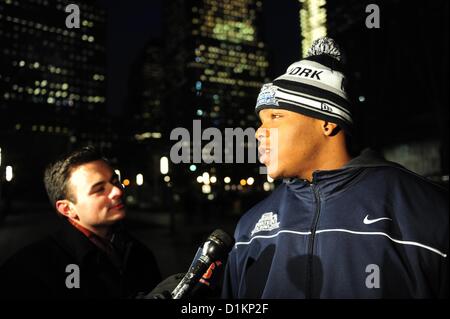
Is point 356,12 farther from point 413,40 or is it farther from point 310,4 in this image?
point 310,4

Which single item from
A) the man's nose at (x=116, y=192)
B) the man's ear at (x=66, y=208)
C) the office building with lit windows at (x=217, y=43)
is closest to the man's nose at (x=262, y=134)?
the man's nose at (x=116, y=192)

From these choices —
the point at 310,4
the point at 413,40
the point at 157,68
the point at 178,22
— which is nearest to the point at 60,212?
the point at 413,40

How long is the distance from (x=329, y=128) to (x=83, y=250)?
1962mm

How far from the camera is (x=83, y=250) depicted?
2.68m

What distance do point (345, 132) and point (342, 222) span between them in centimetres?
56

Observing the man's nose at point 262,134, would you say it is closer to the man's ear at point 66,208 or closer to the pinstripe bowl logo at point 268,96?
the pinstripe bowl logo at point 268,96

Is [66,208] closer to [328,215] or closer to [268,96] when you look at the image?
[268,96]

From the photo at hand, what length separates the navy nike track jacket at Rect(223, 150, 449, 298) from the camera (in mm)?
1751

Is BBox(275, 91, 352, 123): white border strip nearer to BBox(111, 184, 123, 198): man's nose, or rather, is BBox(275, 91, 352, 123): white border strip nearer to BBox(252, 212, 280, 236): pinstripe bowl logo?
BBox(252, 212, 280, 236): pinstripe bowl logo

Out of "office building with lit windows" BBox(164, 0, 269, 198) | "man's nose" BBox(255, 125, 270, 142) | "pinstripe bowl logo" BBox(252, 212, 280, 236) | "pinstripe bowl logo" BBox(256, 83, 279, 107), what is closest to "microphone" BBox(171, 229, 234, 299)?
"pinstripe bowl logo" BBox(252, 212, 280, 236)

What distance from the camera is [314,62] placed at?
2252 millimetres

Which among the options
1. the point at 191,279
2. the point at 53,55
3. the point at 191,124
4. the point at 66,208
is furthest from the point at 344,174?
the point at 53,55

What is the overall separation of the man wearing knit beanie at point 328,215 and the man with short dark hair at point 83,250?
985mm

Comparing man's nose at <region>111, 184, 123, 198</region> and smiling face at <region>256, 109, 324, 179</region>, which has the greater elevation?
smiling face at <region>256, 109, 324, 179</region>
